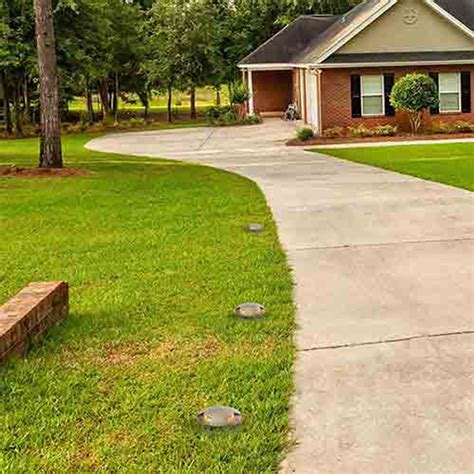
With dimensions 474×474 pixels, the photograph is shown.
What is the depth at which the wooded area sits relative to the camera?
99.1ft

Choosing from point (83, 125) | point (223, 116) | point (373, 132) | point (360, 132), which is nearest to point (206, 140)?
point (360, 132)

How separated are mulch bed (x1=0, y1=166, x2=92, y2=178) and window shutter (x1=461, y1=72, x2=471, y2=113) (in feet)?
53.4

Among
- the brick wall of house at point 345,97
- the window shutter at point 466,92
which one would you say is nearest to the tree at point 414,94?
the brick wall of house at point 345,97

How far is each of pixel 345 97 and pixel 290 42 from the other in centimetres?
1187

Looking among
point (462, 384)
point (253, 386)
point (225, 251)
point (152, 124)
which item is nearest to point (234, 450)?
point (253, 386)

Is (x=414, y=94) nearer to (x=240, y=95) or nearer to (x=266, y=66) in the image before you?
(x=266, y=66)

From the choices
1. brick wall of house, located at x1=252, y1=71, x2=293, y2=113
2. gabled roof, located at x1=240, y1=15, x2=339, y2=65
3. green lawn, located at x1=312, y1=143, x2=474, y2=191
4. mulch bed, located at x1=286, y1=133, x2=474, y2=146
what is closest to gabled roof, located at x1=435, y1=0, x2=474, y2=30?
gabled roof, located at x1=240, y1=15, x2=339, y2=65

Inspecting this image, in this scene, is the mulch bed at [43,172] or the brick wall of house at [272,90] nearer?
the mulch bed at [43,172]

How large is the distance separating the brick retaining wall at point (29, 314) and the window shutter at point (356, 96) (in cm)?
2179

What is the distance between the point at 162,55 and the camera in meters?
38.6

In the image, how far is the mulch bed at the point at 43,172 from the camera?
551 inches

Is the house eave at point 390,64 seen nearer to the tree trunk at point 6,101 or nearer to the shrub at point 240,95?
the shrub at point 240,95

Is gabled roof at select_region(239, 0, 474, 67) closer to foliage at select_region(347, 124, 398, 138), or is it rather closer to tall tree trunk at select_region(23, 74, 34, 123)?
foliage at select_region(347, 124, 398, 138)

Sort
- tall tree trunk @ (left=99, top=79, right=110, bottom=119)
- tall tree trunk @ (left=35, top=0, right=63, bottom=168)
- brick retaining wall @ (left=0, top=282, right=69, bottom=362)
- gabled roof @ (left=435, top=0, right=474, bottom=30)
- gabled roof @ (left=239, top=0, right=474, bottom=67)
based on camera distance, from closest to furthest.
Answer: brick retaining wall @ (left=0, top=282, right=69, bottom=362), tall tree trunk @ (left=35, top=0, right=63, bottom=168), gabled roof @ (left=239, top=0, right=474, bottom=67), gabled roof @ (left=435, top=0, right=474, bottom=30), tall tree trunk @ (left=99, top=79, right=110, bottom=119)
